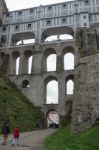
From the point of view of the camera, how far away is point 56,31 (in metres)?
47.4

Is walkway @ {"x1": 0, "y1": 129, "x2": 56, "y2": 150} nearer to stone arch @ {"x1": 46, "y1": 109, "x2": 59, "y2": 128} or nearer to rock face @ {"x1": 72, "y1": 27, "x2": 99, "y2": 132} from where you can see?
rock face @ {"x1": 72, "y1": 27, "x2": 99, "y2": 132}

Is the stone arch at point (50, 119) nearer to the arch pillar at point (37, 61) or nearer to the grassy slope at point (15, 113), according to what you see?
the grassy slope at point (15, 113)

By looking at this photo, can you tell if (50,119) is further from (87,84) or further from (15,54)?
(87,84)

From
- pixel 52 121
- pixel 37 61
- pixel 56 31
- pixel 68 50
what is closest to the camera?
pixel 37 61

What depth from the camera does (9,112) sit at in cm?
2659

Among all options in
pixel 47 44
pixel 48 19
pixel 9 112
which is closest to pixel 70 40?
pixel 47 44

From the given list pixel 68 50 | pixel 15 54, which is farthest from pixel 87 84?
pixel 15 54

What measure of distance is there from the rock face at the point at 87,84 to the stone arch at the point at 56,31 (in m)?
28.8

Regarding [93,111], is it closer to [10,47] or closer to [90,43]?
[90,43]

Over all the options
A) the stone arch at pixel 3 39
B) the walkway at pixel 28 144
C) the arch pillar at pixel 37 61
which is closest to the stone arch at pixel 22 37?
the stone arch at pixel 3 39

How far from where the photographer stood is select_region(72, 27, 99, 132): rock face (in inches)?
565

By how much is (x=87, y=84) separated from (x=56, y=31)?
3341cm

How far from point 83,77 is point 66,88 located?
23050 millimetres

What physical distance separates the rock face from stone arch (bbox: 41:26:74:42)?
94.5ft
